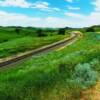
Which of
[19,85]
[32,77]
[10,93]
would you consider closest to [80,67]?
[32,77]

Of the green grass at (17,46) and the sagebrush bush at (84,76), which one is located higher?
the sagebrush bush at (84,76)

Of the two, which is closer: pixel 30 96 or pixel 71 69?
pixel 30 96

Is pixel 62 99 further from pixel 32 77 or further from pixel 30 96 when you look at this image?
pixel 32 77

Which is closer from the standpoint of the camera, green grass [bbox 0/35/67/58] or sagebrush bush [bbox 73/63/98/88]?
sagebrush bush [bbox 73/63/98/88]

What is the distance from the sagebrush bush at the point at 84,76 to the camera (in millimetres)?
19631

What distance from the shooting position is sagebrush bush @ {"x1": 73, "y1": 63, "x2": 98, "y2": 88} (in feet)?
64.4

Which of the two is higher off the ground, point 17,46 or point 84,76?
point 84,76

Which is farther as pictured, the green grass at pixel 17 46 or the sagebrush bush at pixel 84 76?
the green grass at pixel 17 46

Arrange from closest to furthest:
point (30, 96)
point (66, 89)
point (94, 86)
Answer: point (30, 96), point (66, 89), point (94, 86)

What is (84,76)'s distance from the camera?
68.3ft

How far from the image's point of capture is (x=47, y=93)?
16.6 metres

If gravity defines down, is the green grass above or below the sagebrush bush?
below

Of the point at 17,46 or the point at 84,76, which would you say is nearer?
the point at 84,76

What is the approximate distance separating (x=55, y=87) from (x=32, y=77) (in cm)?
308
